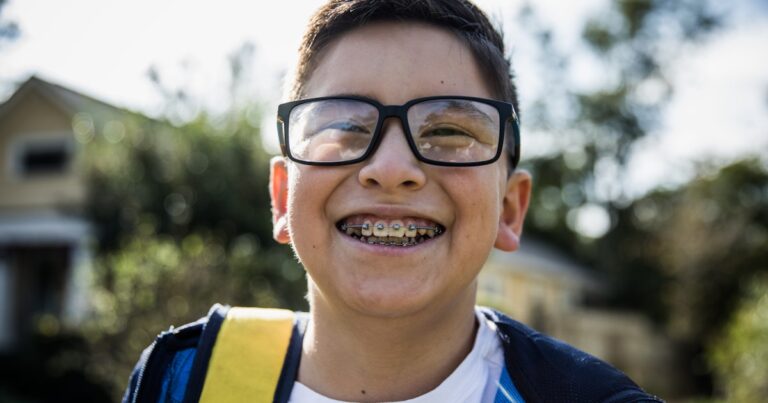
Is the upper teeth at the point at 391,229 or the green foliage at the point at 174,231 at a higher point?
the upper teeth at the point at 391,229

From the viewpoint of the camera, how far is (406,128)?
1.74 m

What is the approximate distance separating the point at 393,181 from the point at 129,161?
37.0ft

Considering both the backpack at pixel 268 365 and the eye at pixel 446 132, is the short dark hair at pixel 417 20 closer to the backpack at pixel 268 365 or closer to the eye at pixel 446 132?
the eye at pixel 446 132

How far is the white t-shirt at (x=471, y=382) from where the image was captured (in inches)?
72.9

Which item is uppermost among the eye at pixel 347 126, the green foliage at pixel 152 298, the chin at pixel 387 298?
the eye at pixel 347 126

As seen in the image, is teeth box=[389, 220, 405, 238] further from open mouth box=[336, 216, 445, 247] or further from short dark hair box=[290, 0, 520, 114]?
short dark hair box=[290, 0, 520, 114]

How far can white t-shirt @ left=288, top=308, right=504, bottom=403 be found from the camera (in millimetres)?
1852

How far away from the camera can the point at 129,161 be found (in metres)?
12.1

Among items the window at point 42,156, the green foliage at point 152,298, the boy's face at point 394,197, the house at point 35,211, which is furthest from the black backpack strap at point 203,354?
the window at point 42,156

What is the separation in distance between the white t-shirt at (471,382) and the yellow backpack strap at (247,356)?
0.30 ft

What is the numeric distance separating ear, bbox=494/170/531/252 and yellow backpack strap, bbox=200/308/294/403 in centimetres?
69

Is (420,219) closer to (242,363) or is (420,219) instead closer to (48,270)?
(242,363)

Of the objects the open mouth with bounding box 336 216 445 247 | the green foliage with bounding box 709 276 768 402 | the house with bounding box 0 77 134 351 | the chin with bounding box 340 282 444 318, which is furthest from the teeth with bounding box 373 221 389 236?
the house with bounding box 0 77 134 351

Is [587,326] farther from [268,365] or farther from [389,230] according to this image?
[389,230]
